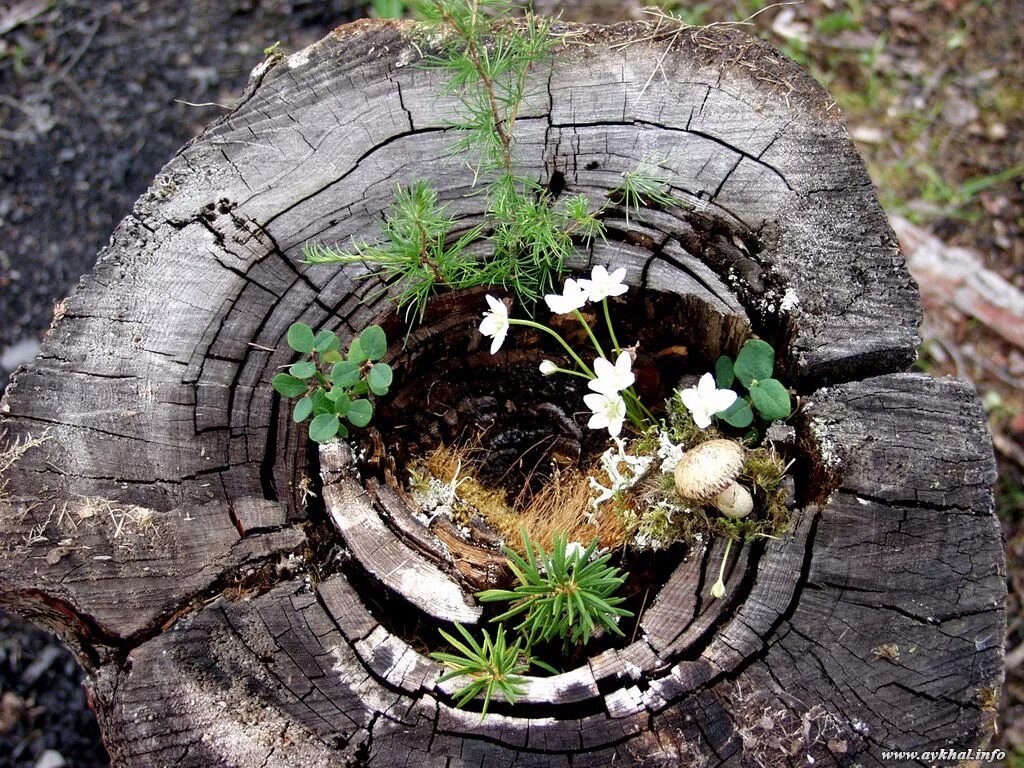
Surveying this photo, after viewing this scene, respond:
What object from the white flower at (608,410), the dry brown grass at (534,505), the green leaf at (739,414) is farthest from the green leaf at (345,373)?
the green leaf at (739,414)

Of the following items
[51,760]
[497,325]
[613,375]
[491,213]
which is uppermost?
[491,213]

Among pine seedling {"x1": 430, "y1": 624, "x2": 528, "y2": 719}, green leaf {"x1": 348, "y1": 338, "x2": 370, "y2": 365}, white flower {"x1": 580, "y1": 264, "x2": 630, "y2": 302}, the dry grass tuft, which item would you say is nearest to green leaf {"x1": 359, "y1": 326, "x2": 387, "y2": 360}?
green leaf {"x1": 348, "y1": 338, "x2": 370, "y2": 365}

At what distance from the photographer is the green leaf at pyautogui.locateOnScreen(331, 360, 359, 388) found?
212 cm

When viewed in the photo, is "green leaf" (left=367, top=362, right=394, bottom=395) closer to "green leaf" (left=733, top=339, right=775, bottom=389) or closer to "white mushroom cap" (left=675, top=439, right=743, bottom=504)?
"white mushroom cap" (left=675, top=439, right=743, bottom=504)

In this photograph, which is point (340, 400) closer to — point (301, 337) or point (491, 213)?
point (301, 337)

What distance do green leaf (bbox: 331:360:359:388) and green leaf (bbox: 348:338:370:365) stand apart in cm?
3

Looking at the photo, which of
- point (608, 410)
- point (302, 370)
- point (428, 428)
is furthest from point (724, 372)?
point (302, 370)

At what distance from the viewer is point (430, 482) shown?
2.47 m

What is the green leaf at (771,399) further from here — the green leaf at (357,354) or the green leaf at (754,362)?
the green leaf at (357,354)

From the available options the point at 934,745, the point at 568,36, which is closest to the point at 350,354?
the point at 568,36

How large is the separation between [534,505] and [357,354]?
75cm

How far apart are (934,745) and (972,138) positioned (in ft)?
12.2

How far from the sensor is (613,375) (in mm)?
2100

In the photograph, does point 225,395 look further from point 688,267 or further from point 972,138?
point 972,138
